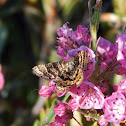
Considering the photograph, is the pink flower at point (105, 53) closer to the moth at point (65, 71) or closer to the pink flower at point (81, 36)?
the pink flower at point (81, 36)

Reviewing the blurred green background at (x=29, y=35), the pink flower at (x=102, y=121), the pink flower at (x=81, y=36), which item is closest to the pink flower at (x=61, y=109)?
the pink flower at (x=102, y=121)

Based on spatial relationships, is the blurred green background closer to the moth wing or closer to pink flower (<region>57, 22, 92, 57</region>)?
pink flower (<region>57, 22, 92, 57</region>)

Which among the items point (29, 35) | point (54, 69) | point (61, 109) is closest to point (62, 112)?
point (61, 109)

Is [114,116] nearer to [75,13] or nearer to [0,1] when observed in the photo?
[75,13]

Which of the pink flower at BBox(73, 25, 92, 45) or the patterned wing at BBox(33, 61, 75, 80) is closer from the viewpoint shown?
the patterned wing at BBox(33, 61, 75, 80)

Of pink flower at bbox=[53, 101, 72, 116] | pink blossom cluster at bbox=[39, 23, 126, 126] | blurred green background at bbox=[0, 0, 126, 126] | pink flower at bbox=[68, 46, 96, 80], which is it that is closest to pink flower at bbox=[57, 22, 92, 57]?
pink blossom cluster at bbox=[39, 23, 126, 126]

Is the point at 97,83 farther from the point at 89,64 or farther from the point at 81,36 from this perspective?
the point at 81,36
